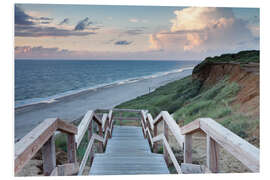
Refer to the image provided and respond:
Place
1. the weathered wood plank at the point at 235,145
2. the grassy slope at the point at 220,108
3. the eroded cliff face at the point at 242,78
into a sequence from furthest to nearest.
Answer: the eroded cliff face at the point at 242,78 < the grassy slope at the point at 220,108 < the weathered wood plank at the point at 235,145

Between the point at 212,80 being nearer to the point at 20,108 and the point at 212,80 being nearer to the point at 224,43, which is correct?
the point at 224,43

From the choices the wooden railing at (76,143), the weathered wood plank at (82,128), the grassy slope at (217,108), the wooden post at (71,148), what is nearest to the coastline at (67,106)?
the grassy slope at (217,108)

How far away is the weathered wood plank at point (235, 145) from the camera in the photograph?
3.47 feet

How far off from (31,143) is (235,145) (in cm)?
94

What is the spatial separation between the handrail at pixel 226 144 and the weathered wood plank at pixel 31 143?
86 cm

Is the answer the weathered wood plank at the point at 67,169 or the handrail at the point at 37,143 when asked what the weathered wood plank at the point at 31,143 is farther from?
the weathered wood plank at the point at 67,169

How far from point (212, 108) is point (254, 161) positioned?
5.30 meters

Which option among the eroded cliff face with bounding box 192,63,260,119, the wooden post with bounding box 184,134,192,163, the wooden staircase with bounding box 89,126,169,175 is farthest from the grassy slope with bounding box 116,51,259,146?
the wooden post with bounding box 184,134,192,163

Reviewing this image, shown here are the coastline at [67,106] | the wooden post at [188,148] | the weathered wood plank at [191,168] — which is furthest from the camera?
the coastline at [67,106]

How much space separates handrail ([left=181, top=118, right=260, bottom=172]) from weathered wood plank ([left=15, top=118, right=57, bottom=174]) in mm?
856

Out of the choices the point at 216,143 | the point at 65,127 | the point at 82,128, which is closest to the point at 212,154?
the point at 216,143

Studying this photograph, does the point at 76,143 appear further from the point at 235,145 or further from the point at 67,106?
the point at 67,106

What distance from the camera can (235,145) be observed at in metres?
1.17
